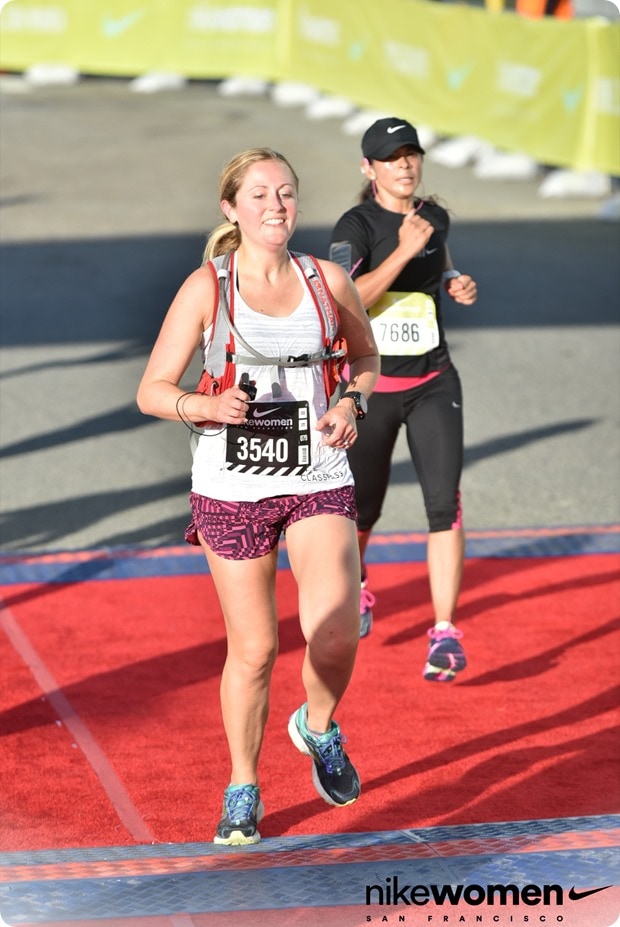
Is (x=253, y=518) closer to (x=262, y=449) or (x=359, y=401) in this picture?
(x=262, y=449)

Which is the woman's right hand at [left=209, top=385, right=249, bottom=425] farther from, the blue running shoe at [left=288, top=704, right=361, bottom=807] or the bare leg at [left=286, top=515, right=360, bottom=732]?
the blue running shoe at [left=288, top=704, right=361, bottom=807]

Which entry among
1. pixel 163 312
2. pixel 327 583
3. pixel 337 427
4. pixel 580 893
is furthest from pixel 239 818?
pixel 163 312

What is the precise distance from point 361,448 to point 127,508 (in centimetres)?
285

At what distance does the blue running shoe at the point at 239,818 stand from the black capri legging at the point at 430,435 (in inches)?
73.2

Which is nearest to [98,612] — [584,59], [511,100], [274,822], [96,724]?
[96,724]

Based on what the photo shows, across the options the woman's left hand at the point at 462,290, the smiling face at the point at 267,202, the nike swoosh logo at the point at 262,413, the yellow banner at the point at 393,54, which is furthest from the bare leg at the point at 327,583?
the yellow banner at the point at 393,54

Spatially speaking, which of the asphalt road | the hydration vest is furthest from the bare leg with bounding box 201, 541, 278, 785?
the asphalt road

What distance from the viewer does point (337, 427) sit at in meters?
4.42

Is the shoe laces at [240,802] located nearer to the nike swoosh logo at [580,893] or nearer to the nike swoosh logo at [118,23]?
the nike swoosh logo at [580,893]

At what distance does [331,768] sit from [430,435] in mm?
1857

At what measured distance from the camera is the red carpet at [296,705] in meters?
5.07

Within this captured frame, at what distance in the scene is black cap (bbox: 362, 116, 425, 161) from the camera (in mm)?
6059

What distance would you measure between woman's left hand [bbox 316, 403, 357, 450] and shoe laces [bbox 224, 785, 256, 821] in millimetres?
1092

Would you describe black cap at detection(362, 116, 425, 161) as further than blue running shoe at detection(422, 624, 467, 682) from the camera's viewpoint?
No
